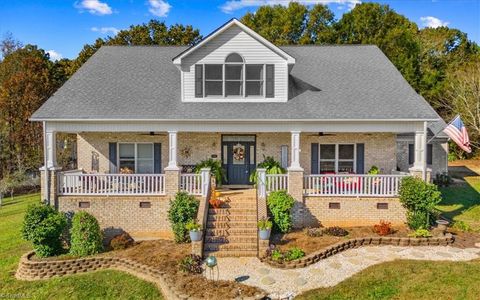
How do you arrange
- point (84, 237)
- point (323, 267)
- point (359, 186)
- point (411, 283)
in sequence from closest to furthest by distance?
point (411, 283) → point (323, 267) → point (84, 237) → point (359, 186)

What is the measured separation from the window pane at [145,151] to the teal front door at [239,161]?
3.70m

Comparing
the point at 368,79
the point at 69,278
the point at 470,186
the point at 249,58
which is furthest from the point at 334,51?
the point at 69,278

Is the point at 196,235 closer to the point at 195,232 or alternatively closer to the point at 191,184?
the point at 195,232

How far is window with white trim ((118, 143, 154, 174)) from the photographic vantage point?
1778cm

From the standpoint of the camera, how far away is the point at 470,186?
25.0 m

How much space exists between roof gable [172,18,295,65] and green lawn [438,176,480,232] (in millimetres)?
10855

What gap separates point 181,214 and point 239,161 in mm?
5179

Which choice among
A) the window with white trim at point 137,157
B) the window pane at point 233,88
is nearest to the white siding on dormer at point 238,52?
the window pane at point 233,88

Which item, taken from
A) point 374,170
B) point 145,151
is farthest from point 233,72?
point 374,170

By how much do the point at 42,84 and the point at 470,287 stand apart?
34706mm

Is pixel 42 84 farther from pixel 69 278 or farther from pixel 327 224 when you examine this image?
pixel 327 224

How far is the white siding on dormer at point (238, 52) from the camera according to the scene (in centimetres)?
1605

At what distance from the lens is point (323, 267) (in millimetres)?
11273

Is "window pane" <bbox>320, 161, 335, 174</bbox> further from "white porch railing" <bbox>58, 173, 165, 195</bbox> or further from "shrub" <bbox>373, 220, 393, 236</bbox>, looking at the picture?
"white porch railing" <bbox>58, 173, 165, 195</bbox>
